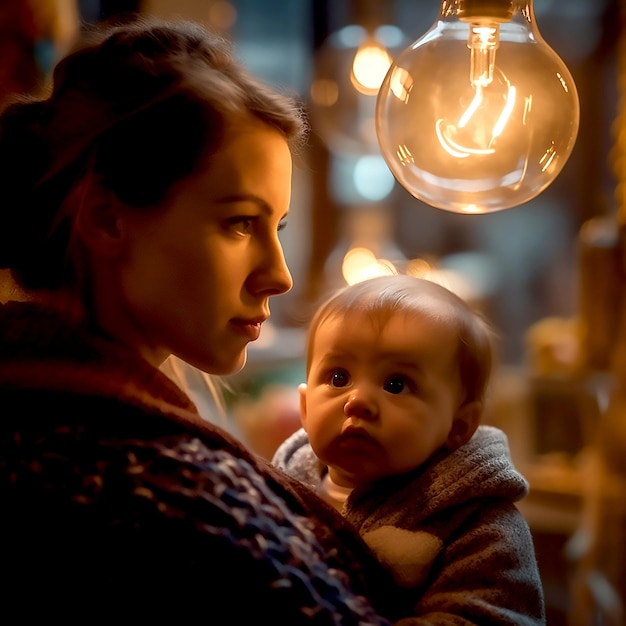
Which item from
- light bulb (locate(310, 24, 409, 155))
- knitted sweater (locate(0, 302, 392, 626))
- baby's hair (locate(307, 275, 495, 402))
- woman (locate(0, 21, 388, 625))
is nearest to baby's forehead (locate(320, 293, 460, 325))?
baby's hair (locate(307, 275, 495, 402))

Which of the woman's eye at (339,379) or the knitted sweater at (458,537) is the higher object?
the woman's eye at (339,379)

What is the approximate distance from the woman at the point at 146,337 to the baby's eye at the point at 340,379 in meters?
0.12

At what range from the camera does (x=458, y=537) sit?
0.93 m

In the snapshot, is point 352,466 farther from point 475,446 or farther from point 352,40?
point 352,40

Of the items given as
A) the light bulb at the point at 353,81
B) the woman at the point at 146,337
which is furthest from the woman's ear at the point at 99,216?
the light bulb at the point at 353,81

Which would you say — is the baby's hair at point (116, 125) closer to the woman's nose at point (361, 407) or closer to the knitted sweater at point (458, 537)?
the woman's nose at point (361, 407)

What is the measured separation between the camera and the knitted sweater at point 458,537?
2.90 ft

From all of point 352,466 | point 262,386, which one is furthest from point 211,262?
point 262,386

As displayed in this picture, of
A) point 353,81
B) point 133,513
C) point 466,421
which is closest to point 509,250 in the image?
point 353,81

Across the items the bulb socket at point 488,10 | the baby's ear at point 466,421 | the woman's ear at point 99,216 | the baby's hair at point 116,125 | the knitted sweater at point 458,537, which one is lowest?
the knitted sweater at point 458,537

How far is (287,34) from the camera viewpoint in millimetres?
3816

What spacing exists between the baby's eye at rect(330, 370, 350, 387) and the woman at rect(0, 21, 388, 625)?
0.38 feet

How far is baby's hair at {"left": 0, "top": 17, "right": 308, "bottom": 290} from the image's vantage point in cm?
91

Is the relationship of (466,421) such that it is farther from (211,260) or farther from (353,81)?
(353,81)
